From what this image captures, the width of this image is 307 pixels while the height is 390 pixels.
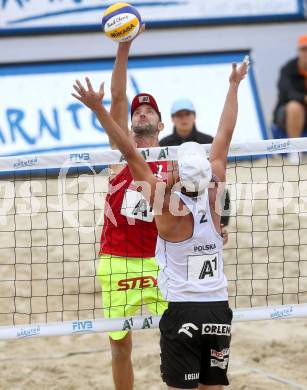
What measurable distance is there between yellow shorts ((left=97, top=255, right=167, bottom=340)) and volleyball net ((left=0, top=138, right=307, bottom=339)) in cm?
3

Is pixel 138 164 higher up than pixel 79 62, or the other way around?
pixel 79 62

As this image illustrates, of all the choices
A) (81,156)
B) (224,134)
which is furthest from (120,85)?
(224,134)

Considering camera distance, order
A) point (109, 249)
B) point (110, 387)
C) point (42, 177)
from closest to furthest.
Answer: point (109, 249)
point (110, 387)
point (42, 177)

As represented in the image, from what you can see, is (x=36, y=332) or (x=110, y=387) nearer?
(x=36, y=332)

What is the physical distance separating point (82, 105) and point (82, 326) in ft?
23.1

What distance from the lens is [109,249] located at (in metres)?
5.68

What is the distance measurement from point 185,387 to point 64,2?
882cm

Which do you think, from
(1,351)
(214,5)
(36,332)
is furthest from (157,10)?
(36,332)

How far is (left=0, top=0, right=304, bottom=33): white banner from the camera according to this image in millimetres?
12398

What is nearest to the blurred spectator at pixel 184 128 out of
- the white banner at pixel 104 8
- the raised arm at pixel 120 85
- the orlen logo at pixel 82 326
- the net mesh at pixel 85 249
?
the net mesh at pixel 85 249

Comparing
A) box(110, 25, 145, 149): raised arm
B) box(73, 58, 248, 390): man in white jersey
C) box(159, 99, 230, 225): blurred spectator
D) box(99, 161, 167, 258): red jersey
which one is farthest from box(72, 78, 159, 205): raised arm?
box(159, 99, 230, 225): blurred spectator

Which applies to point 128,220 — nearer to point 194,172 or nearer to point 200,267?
point 200,267

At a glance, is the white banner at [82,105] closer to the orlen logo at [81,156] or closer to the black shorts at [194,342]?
the orlen logo at [81,156]

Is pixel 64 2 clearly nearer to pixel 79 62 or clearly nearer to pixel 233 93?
pixel 79 62
